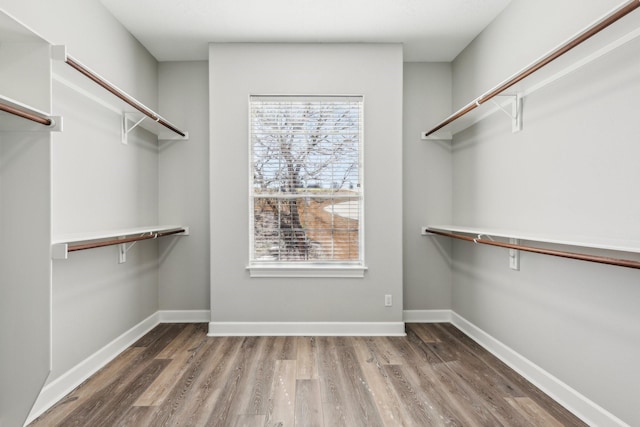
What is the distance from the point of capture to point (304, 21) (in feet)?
9.62

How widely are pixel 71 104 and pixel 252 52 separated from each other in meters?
1.61

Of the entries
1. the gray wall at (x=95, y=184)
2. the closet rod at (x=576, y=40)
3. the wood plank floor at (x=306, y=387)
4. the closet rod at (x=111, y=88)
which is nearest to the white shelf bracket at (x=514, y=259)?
the wood plank floor at (x=306, y=387)

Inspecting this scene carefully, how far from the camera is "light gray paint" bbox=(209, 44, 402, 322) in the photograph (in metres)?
3.30

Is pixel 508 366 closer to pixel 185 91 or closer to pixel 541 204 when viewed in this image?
pixel 541 204

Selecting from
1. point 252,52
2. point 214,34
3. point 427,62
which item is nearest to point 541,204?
point 427,62

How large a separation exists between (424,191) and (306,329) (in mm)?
1859

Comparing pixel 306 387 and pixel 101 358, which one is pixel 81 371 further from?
pixel 306 387

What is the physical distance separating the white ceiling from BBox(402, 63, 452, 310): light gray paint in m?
0.43

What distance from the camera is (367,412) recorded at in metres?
1.99

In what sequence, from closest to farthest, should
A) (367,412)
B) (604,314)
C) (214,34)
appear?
(604,314) < (367,412) < (214,34)

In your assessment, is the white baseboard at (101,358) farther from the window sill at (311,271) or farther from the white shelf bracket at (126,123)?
the white shelf bracket at (126,123)

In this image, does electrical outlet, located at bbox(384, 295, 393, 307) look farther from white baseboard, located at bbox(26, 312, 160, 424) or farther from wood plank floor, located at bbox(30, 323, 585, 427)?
white baseboard, located at bbox(26, 312, 160, 424)

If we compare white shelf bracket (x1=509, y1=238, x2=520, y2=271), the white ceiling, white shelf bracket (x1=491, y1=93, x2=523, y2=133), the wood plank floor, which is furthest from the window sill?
the white ceiling

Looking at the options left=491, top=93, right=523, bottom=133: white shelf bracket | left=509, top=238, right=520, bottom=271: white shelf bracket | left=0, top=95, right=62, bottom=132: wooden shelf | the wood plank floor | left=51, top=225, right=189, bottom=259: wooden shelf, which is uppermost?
left=491, top=93, right=523, bottom=133: white shelf bracket
